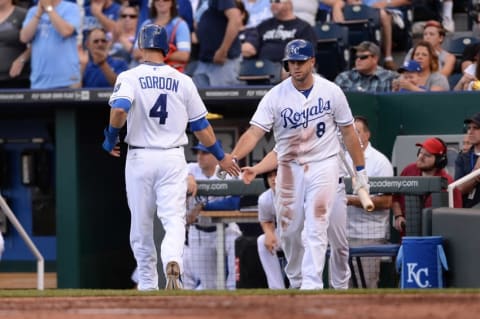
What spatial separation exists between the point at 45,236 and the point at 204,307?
7.32 m

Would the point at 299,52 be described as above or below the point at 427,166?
above

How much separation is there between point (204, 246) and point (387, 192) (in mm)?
1841

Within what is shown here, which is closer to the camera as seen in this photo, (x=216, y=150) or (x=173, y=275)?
(x=173, y=275)

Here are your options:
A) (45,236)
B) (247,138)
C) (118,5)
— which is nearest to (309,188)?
(247,138)

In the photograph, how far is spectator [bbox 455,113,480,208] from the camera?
10.6 m

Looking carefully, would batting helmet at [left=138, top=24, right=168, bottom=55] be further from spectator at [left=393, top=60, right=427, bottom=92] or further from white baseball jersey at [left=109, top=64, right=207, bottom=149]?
spectator at [left=393, top=60, right=427, bottom=92]

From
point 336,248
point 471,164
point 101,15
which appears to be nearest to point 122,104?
point 336,248

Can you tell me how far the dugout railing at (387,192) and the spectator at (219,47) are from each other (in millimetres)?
2302

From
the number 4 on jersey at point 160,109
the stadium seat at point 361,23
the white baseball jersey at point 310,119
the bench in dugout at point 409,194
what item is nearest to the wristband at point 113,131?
the number 4 on jersey at point 160,109

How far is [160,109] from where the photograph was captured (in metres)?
9.20

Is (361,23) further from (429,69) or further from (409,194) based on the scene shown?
(409,194)

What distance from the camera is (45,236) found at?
45.4ft

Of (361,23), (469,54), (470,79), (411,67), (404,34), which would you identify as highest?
(361,23)

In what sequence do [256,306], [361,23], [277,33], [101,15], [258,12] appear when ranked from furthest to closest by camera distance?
1. [101,15]
2. [258,12]
3. [361,23]
4. [277,33]
5. [256,306]
